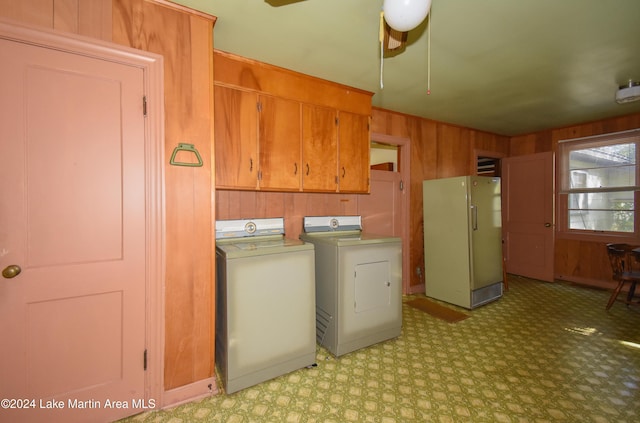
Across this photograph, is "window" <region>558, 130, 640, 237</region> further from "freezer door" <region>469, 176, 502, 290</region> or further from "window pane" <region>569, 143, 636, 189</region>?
"freezer door" <region>469, 176, 502, 290</region>

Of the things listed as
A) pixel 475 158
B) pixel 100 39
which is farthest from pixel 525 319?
pixel 100 39

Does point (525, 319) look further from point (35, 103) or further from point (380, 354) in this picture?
point (35, 103)

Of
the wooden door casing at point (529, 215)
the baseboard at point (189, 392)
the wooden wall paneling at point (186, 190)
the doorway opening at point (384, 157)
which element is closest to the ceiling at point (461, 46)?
the wooden wall paneling at point (186, 190)

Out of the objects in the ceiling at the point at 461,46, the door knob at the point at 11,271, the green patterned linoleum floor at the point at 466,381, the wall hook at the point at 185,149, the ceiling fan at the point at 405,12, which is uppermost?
the ceiling at the point at 461,46

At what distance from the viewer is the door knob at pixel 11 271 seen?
133 centimetres

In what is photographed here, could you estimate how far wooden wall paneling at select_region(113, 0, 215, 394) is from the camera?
166 cm

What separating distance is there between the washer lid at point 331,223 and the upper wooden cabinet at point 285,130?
35 cm

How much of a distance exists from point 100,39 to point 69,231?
3.49 ft

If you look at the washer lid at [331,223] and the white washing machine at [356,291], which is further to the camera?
the washer lid at [331,223]

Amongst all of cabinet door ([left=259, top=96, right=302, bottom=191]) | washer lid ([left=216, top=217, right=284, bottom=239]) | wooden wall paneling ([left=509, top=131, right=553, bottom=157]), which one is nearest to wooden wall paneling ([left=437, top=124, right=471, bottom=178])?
wooden wall paneling ([left=509, top=131, right=553, bottom=157])

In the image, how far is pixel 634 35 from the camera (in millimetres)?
1944

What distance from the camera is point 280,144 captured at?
240 centimetres

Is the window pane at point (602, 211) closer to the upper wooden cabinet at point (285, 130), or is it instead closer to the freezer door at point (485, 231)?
the freezer door at point (485, 231)

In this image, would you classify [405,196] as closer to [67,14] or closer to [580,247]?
[580,247]
